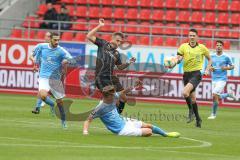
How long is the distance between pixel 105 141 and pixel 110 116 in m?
1.02

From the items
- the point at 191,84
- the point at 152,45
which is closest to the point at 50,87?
the point at 191,84

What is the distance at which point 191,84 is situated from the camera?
21.9 metres

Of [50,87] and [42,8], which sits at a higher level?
[42,8]

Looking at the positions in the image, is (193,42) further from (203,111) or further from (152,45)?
(152,45)

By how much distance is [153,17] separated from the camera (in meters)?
39.5

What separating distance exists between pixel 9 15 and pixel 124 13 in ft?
18.6

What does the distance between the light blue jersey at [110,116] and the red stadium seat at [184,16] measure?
2177 centimetres

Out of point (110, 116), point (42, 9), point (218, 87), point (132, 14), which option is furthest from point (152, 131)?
point (42, 9)

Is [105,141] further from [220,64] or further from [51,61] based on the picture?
[220,64]

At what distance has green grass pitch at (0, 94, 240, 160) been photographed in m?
13.9

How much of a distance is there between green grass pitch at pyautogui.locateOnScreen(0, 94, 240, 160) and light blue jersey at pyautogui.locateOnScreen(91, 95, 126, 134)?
0.27 m

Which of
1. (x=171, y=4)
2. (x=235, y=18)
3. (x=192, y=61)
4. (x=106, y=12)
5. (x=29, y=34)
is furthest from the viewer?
(x=106, y=12)

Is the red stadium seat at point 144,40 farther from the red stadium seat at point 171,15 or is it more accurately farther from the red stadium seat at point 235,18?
the red stadium seat at point 235,18

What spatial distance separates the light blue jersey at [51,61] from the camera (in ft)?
71.7
